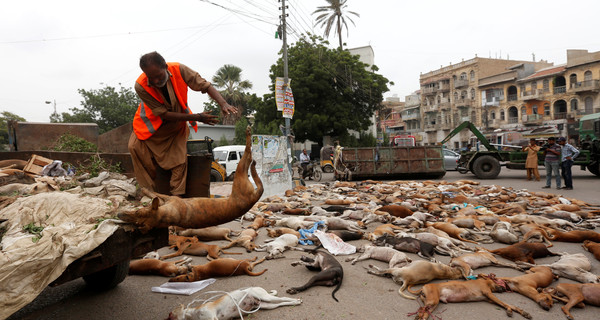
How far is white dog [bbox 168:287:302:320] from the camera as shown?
2.63 metres

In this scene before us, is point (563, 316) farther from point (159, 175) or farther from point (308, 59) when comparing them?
point (308, 59)

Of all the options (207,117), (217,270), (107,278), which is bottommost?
(217,270)

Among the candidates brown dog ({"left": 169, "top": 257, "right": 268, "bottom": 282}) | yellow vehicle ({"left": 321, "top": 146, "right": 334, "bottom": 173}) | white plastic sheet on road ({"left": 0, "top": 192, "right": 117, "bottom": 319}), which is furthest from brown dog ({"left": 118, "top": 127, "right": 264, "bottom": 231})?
yellow vehicle ({"left": 321, "top": 146, "right": 334, "bottom": 173})

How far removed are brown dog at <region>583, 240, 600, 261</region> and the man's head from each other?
5484mm

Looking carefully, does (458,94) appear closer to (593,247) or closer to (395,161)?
(395,161)

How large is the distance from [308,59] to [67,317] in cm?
2395

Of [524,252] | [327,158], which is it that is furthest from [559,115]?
[524,252]

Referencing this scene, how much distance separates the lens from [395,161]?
1583 centimetres

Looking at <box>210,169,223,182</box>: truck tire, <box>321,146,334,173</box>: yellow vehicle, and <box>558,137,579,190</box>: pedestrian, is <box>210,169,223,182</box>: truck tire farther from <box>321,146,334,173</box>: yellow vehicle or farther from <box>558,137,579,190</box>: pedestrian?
<box>558,137,579,190</box>: pedestrian

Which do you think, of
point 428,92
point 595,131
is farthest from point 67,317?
point 428,92

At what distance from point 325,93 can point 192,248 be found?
855 inches

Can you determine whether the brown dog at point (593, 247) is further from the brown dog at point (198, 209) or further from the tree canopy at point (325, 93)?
the tree canopy at point (325, 93)

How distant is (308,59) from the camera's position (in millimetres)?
24938

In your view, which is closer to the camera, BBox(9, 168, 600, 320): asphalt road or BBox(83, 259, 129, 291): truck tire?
BBox(9, 168, 600, 320): asphalt road
